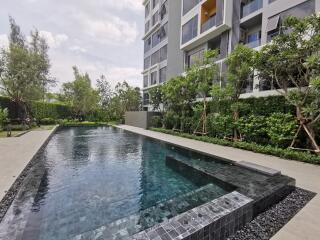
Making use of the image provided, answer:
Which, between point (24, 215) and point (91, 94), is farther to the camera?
point (91, 94)

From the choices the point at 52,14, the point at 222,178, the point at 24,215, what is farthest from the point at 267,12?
the point at 24,215

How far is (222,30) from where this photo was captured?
47.1 feet

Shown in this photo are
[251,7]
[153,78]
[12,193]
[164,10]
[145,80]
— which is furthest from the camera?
[145,80]

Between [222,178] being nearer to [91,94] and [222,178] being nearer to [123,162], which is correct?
[123,162]

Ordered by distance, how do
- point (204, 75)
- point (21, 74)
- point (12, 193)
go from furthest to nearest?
1. point (21, 74)
2. point (204, 75)
3. point (12, 193)

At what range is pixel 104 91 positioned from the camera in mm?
32625

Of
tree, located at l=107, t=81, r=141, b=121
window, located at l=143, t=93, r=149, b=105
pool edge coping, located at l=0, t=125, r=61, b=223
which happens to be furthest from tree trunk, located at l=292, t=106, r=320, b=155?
tree, located at l=107, t=81, r=141, b=121

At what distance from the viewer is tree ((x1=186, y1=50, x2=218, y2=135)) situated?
12.1 meters

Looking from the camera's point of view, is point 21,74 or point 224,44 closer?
point 224,44

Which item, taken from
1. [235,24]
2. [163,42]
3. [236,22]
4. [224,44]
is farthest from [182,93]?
[163,42]

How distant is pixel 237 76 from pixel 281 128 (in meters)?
3.53

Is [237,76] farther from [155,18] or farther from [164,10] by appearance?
[155,18]

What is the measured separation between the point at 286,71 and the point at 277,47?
1.11 meters

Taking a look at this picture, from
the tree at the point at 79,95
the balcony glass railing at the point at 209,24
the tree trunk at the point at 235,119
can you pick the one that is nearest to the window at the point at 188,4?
the balcony glass railing at the point at 209,24
